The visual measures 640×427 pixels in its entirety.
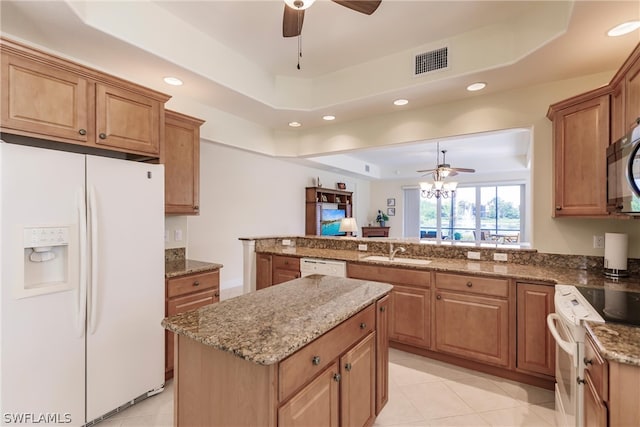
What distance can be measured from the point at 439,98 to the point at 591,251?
2021 mm

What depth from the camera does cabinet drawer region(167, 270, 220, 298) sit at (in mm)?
2430

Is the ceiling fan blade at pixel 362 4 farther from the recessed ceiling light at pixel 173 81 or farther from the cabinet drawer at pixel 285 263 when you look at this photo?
the cabinet drawer at pixel 285 263

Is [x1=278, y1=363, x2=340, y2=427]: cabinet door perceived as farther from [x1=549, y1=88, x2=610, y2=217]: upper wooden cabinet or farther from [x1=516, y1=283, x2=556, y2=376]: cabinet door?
[x1=549, y1=88, x2=610, y2=217]: upper wooden cabinet

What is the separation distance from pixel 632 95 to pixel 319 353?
2.37 metres

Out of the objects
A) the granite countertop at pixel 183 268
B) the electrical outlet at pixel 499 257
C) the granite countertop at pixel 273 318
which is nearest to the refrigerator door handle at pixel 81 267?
the granite countertop at pixel 183 268

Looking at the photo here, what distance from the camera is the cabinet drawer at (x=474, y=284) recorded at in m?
2.44

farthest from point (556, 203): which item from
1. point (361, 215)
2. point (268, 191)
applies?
point (361, 215)

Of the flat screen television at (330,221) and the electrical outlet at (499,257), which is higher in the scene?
the flat screen television at (330,221)

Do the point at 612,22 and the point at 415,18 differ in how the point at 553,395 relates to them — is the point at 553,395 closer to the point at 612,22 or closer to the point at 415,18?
the point at 612,22

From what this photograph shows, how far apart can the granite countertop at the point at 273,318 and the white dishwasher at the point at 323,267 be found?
1.24 metres

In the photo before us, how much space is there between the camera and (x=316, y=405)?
1.25 metres

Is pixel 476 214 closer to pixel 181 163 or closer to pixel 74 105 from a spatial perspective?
pixel 181 163

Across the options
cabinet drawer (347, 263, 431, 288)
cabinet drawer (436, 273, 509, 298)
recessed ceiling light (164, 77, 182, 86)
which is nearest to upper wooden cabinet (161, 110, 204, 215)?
recessed ceiling light (164, 77, 182, 86)

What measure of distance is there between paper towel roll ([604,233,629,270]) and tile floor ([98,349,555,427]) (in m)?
1.11
